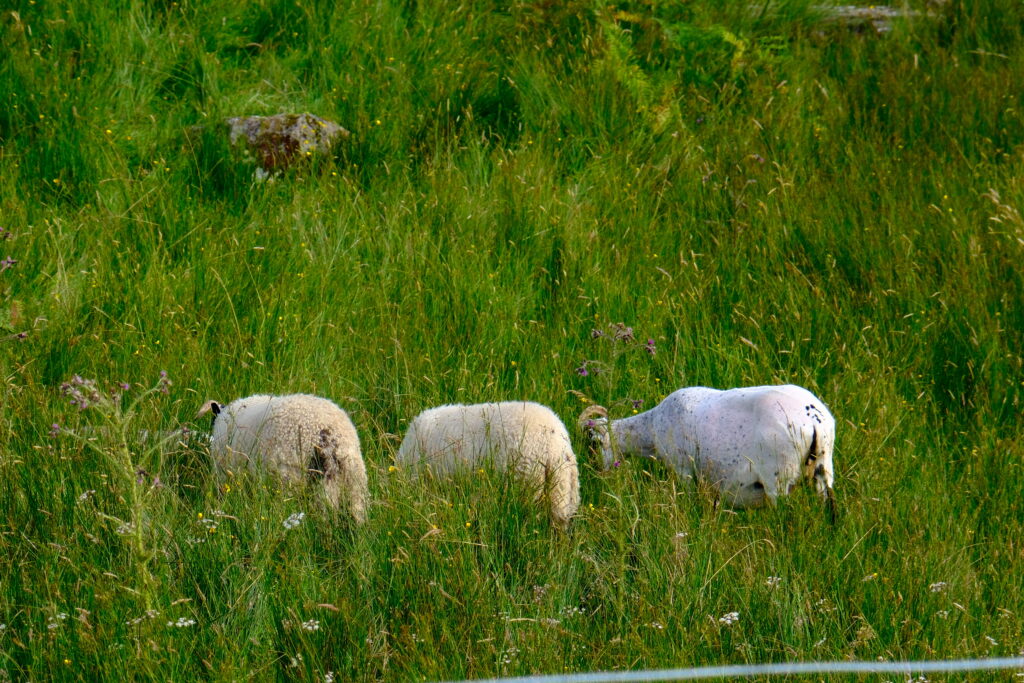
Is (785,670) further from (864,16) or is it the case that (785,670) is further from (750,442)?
(864,16)

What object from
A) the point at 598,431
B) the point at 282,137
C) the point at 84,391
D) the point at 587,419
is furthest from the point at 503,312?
the point at 282,137

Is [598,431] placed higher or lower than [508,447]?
lower

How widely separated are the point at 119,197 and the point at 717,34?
4.17 metres

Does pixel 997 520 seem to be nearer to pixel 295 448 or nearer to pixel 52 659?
pixel 295 448

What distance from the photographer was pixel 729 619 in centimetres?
342

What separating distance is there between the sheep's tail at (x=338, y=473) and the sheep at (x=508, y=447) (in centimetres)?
25

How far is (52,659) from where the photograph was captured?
321cm

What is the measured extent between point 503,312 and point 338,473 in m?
1.77

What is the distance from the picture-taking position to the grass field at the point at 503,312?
3.44 meters

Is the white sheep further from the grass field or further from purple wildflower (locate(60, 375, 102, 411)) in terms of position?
purple wildflower (locate(60, 375, 102, 411))

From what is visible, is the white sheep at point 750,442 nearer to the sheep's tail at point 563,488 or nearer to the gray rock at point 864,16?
the sheep's tail at point 563,488

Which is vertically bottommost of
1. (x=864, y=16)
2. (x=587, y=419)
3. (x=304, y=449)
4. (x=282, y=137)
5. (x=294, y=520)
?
(x=587, y=419)

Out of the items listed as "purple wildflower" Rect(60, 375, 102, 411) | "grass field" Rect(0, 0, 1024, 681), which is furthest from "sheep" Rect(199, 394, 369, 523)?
"purple wildflower" Rect(60, 375, 102, 411)

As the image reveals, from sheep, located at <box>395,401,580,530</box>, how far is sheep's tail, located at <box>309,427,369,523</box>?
0.25 metres
